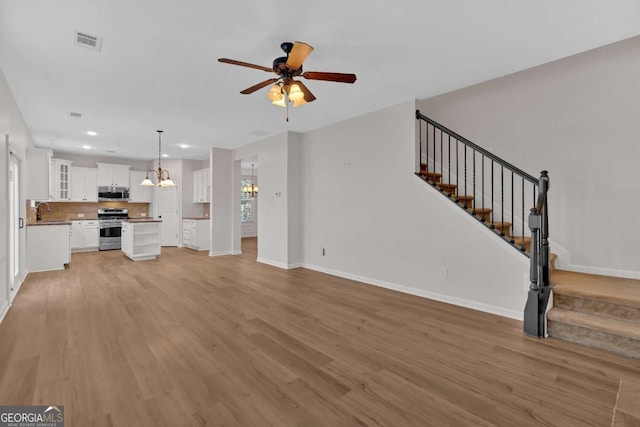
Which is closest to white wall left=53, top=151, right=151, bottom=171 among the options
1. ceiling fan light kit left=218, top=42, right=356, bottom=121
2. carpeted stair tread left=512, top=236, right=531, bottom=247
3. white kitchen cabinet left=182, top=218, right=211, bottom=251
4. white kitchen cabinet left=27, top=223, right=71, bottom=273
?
white kitchen cabinet left=182, top=218, right=211, bottom=251

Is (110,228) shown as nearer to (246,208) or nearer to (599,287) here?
(246,208)

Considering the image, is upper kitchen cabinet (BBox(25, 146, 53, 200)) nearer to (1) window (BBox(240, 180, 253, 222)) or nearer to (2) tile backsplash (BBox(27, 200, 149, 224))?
(2) tile backsplash (BBox(27, 200, 149, 224))

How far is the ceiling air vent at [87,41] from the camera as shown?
9.20 feet

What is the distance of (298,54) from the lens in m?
2.55

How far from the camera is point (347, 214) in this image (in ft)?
17.8

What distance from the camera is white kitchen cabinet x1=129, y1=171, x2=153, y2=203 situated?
9.56 meters

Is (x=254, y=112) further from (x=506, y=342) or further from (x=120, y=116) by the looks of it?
(x=506, y=342)

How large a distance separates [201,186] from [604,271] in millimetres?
9473

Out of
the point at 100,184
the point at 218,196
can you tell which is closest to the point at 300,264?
the point at 218,196

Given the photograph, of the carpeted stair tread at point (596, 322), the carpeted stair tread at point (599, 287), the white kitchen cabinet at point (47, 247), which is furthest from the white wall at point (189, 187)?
the carpeted stair tread at point (596, 322)

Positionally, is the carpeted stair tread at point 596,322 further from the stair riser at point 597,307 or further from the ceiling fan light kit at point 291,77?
the ceiling fan light kit at point 291,77

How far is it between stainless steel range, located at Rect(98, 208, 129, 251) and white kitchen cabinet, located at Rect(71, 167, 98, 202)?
0.50m

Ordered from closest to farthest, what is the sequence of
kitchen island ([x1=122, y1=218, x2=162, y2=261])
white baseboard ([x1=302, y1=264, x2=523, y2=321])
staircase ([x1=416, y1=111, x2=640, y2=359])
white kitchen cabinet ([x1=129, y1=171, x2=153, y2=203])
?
staircase ([x1=416, y1=111, x2=640, y2=359]), white baseboard ([x1=302, y1=264, x2=523, y2=321]), kitchen island ([x1=122, y1=218, x2=162, y2=261]), white kitchen cabinet ([x1=129, y1=171, x2=153, y2=203])

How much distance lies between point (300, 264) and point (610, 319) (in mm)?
4761
